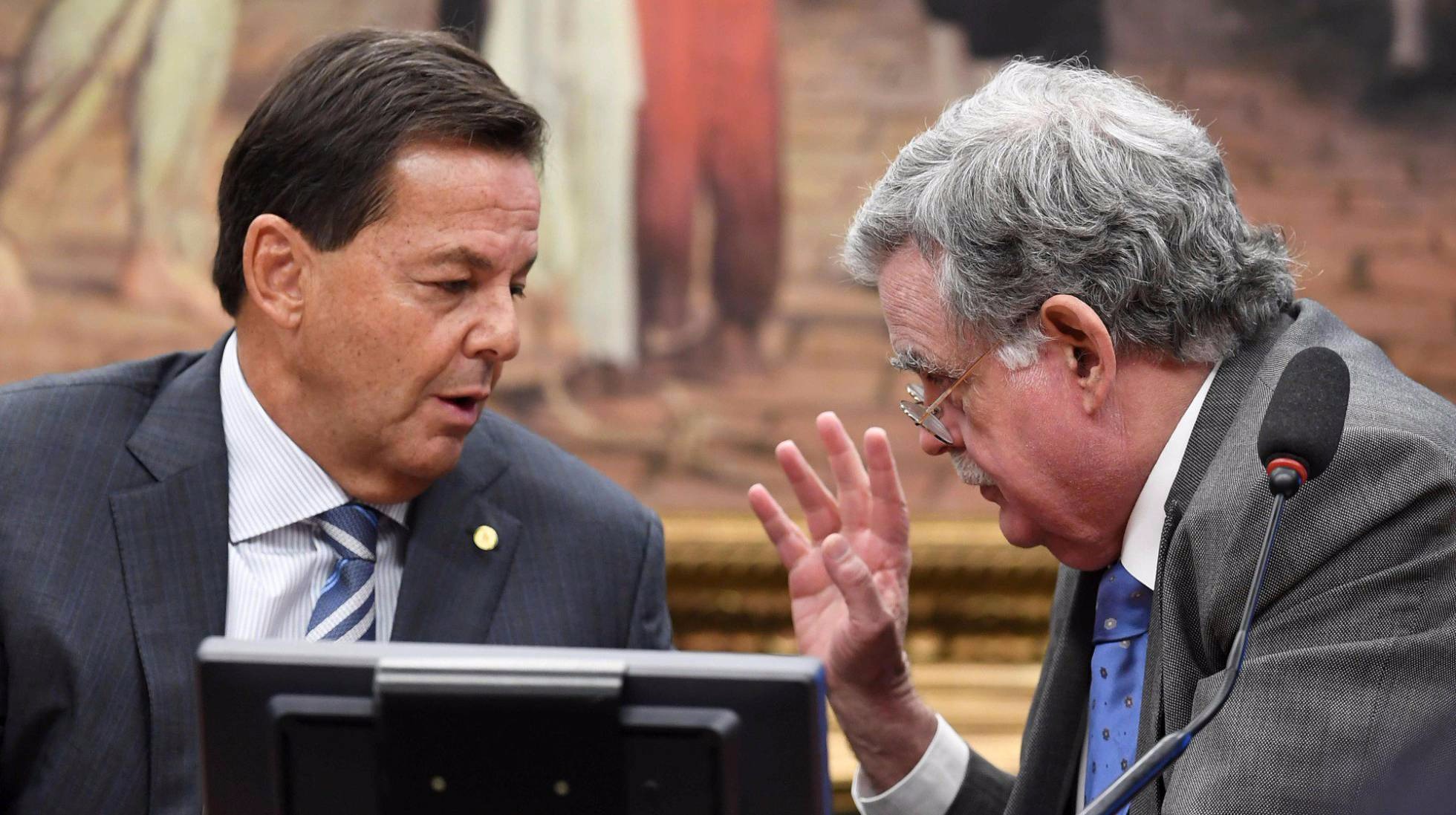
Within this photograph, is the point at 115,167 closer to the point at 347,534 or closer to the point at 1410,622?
the point at 347,534

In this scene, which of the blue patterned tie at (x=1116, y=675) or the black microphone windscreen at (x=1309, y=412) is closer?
the black microphone windscreen at (x=1309, y=412)

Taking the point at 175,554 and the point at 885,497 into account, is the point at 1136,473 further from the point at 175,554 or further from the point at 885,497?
the point at 175,554

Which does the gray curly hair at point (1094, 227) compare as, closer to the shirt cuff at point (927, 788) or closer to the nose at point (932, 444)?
the nose at point (932, 444)

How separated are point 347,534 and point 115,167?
1918 mm

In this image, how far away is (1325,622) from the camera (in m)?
1.57

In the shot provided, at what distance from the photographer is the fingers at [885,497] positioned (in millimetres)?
2213

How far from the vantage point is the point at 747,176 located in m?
3.68

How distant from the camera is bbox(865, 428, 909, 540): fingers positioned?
2.21 m

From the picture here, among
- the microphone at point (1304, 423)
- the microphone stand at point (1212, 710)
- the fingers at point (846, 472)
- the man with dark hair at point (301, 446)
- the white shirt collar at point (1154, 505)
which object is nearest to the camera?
the microphone stand at point (1212, 710)

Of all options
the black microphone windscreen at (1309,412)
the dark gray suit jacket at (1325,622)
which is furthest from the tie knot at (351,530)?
the black microphone windscreen at (1309,412)

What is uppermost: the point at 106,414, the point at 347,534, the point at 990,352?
the point at 990,352

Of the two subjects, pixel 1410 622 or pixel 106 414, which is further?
pixel 106 414

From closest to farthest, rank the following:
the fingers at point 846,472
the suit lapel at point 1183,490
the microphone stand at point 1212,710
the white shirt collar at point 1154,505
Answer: the microphone stand at point 1212,710 < the suit lapel at point 1183,490 < the white shirt collar at point 1154,505 < the fingers at point 846,472

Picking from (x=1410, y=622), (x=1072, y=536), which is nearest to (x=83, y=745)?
(x=1072, y=536)
